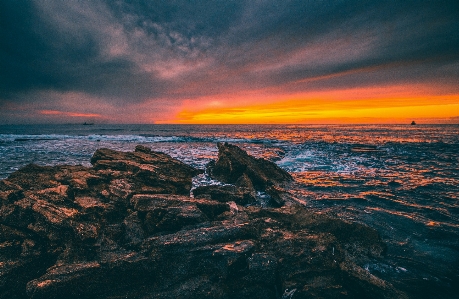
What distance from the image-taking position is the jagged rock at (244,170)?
14.0m

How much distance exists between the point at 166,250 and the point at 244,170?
10.2 m

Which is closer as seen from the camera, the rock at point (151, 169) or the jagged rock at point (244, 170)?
Answer: the rock at point (151, 169)

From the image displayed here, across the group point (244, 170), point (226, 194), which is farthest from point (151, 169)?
point (244, 170)

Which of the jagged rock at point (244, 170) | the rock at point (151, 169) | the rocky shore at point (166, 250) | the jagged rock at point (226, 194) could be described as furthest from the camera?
the jagged rock at point (244, 170)

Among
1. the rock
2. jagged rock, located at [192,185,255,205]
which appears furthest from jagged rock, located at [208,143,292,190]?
jagged rock, located at [192,185,255,205]

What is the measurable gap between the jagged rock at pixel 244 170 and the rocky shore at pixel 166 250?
20.4ft

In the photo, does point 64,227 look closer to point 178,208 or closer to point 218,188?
point 178,208

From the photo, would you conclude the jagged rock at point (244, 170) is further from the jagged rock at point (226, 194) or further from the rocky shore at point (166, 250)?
the rocky shore at point (166, 250)

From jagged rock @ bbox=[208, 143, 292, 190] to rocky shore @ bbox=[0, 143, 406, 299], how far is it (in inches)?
245

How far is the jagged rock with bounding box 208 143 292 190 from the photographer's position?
14000mm

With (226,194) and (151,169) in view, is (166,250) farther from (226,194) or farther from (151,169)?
(151,169)

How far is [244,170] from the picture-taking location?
581 inches

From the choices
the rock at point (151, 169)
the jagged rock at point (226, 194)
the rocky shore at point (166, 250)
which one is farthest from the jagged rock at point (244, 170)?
the rocky shore at point (166, 250)

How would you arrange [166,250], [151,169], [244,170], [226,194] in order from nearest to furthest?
[166,250] → [226,194] → [151,169] → [244,170]
